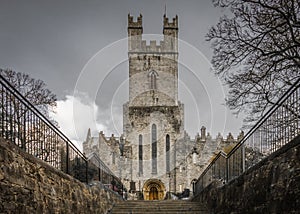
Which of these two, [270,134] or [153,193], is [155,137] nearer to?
[153,193]

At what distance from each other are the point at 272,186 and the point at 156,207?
24.7 ft

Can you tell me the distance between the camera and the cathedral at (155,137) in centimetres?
3850

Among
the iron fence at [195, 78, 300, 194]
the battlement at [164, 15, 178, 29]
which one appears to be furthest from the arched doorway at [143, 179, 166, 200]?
the iron fence at [195, 78, 300, 194]

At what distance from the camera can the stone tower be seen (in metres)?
38.7

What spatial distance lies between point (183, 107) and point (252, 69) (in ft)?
96.3

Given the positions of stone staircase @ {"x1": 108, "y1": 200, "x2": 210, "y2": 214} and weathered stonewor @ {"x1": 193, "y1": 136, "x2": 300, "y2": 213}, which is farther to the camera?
stone staircase @ {"x1": 108, "y1": 200, "x2": 210, "y2": 214}

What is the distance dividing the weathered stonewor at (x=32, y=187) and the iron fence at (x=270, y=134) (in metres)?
3.98

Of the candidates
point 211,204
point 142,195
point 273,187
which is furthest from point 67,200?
point 142,195

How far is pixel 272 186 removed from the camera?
242 inches

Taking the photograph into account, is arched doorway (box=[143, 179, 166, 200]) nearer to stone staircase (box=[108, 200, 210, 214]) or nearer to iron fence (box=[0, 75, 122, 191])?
stone staircase (box=[108, 200, 210, 214])

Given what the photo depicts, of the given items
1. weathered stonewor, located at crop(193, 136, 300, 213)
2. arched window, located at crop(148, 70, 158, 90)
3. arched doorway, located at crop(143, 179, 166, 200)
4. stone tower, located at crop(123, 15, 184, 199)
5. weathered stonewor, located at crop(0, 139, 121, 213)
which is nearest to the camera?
weathered stonewor, located at crop(0, 139, 121, 213)

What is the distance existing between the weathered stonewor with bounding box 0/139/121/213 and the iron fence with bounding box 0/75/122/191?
336mm

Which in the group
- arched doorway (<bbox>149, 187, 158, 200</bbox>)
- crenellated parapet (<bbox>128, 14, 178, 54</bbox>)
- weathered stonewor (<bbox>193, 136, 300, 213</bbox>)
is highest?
crenellated parapet (<bbox>128, 14, 178, 54</bbox>)

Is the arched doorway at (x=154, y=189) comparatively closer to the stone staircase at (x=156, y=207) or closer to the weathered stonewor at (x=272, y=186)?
the stone staircase at (x=156, y=207)
